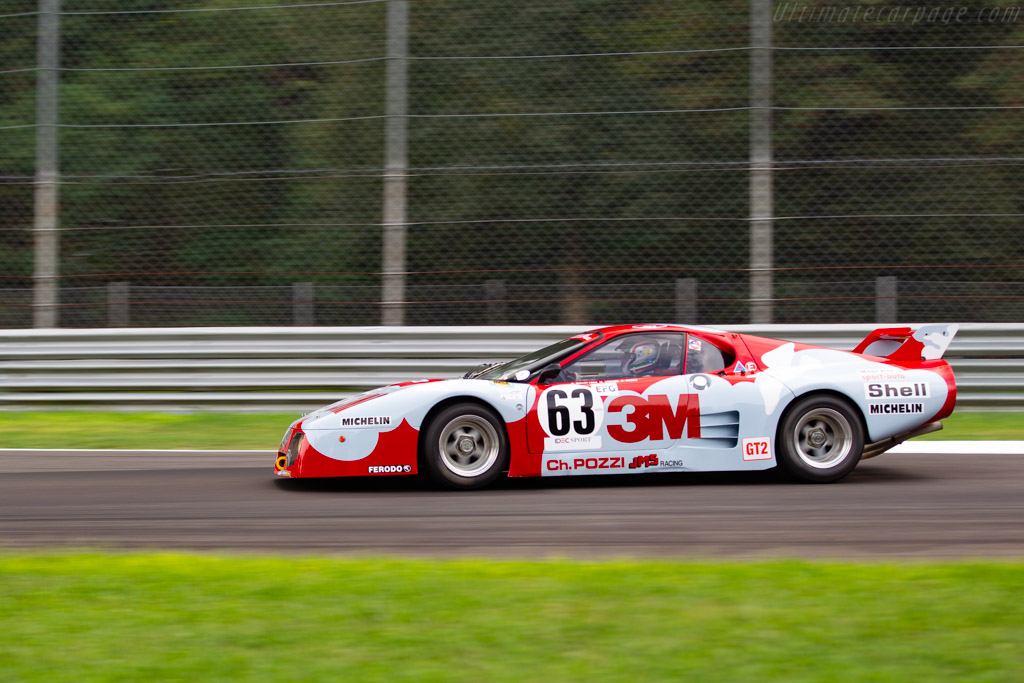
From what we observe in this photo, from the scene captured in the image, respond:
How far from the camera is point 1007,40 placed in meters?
11.5

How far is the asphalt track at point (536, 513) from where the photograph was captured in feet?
17.5

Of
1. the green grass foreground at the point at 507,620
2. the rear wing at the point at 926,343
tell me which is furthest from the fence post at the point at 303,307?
the green grass foreground at the point at 507,620

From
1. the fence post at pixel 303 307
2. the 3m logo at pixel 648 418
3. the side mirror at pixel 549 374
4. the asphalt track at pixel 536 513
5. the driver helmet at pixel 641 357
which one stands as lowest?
the asphalt track at pixel 536 513

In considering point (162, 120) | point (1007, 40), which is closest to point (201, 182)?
point (162, 120)

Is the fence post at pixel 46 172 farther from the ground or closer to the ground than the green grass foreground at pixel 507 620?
farther from the ground

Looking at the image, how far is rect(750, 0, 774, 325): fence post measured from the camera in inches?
440

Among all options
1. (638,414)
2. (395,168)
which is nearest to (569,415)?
(638,414)

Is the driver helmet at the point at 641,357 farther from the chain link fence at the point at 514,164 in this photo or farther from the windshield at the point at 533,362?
the chain link fence at the point at 514,164

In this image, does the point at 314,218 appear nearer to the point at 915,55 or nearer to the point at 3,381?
the point at 3,381

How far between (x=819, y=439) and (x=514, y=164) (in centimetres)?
532

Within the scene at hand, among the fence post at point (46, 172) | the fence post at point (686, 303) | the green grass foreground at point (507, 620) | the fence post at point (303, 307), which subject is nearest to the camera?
the green grass foreground at point (507, 620)

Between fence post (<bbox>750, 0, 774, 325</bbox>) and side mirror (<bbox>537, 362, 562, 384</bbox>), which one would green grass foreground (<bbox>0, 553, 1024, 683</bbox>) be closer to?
side mirror (<bbox>537, 362, 562, 384</bbox>)

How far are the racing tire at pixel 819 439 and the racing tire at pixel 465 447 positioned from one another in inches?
71.5

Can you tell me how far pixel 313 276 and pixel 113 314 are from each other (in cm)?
208
